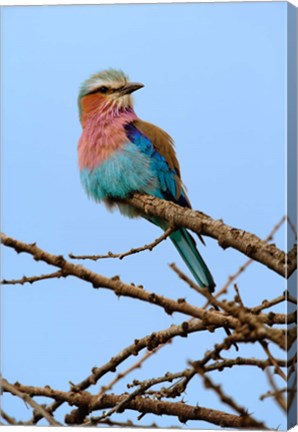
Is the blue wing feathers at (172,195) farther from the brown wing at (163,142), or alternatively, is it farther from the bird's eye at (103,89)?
the bird's eye at (103,89)

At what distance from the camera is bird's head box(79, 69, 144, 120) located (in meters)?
3.46

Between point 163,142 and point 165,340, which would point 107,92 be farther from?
point 165,340

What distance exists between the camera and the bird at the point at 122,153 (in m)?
3.42

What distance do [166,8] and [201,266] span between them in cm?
98

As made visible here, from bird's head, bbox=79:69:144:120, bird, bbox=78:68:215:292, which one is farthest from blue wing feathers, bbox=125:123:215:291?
bird's head, bbox=79:69:144:120

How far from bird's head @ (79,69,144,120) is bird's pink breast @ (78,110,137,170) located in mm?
32

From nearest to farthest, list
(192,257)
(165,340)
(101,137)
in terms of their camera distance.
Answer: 1. (165,340)
2. (192,257)
3. (101,137)

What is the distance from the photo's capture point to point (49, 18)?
3506 millimetres

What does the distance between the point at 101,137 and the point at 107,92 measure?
186mm

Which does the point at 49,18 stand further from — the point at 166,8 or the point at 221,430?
the point at 221,430

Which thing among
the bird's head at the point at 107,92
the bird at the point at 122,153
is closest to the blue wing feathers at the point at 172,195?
the bird at the point at 122,153

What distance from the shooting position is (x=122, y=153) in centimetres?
348

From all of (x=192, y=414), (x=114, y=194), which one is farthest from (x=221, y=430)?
(x=114, y=194)

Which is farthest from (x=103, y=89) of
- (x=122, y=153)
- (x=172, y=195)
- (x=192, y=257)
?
(x=192, y=257)
